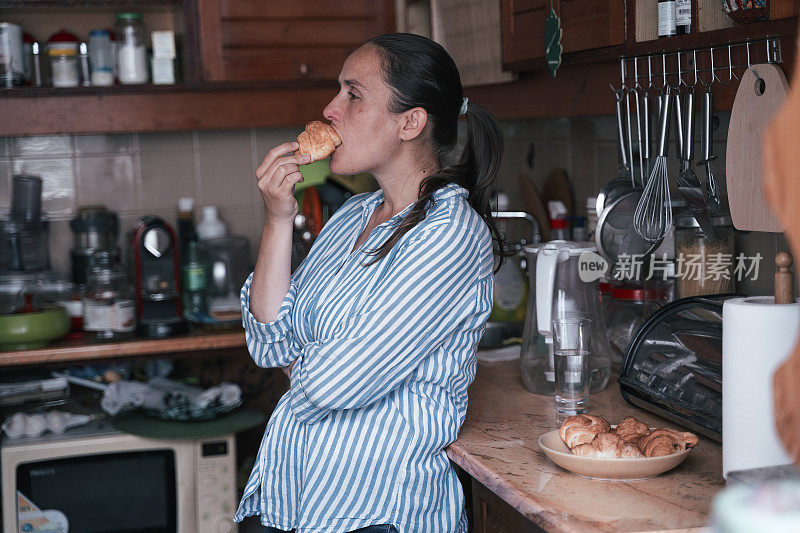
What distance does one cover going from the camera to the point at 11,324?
2.54m

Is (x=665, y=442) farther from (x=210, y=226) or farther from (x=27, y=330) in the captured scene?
(x=210, y=226)

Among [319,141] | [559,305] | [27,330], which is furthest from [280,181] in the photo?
[27,330]

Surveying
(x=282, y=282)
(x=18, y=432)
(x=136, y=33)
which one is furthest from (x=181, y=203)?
(x=282, y=282)

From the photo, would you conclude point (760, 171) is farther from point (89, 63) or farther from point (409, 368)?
point (89, 63)

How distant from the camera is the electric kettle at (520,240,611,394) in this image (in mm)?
1775

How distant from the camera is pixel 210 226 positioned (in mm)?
2982

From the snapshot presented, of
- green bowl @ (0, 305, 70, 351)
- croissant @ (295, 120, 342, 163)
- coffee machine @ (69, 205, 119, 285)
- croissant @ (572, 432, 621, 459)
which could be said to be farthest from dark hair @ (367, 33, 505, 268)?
coffee machine @ (69, 205, 119, 285)

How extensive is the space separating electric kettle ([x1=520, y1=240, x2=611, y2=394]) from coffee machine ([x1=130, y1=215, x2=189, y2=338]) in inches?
47.7

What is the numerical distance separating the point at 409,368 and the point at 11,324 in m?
1.53

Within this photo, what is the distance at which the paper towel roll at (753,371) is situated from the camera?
111 centimetres

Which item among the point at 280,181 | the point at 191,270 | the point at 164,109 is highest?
the point at 164,109

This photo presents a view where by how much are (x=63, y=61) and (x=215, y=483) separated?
131 centimetres

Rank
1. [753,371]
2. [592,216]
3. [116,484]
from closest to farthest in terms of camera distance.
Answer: [753,371] → [592,216] → [116,484]

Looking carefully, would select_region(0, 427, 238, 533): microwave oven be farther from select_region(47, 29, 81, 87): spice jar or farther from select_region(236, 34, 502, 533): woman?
select_region(47, 29, 81, 87): spice jar
